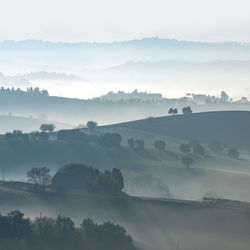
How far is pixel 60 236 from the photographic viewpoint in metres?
127

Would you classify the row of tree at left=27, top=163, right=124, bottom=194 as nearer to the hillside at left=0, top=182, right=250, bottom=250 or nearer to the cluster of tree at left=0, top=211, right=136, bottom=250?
the hillside at left=0, top=182, right=250, bottom=250

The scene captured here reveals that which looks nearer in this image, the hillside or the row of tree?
the hillside

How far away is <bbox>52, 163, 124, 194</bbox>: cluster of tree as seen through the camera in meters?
181

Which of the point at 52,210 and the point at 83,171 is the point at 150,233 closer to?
the point at 52,210

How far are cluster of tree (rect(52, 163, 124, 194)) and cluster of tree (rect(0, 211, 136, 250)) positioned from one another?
48.9 m

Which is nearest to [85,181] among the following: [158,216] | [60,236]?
[158,216]

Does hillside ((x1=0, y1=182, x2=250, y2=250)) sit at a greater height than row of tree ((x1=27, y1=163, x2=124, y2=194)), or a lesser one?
lesser

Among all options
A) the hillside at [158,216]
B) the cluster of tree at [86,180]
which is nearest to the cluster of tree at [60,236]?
the hillside at [158,216]

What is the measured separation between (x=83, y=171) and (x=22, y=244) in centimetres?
6604

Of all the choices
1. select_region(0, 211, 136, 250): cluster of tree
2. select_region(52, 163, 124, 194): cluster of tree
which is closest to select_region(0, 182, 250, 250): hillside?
select_region(52, 163, 124, 194): cluster of tree

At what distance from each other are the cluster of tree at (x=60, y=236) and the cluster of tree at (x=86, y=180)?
48851mm

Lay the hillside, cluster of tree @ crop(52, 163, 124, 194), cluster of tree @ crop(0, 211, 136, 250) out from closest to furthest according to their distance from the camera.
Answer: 1. cluster of tree @ crop(0, 211, 136, 250)
2. the hillside
3. cluster of tree @ crop(52, 163, 124, 194)

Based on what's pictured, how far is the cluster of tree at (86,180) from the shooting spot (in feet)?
593

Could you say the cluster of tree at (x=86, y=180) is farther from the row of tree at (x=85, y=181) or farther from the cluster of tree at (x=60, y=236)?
the cluster of tree at (x=60, y=236)
